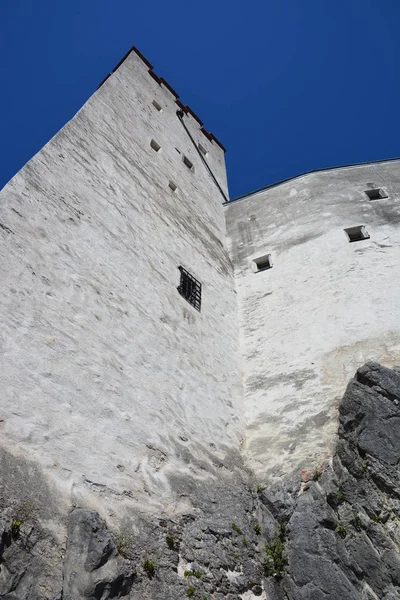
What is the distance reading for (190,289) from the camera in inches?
379

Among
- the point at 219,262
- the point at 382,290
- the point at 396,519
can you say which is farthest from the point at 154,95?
the point at 396,519

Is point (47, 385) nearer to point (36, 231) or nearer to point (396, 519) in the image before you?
point (36, 231)

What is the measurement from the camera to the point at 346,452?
6.68m

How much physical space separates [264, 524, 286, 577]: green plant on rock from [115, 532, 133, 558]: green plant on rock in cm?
182

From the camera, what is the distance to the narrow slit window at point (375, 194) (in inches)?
486

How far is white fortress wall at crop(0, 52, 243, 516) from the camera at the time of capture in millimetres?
5348

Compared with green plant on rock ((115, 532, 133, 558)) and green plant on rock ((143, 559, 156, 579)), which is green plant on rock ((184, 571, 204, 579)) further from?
green plant on rock ((115, 532, 133, 558))

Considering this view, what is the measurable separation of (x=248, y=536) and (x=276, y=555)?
39cm

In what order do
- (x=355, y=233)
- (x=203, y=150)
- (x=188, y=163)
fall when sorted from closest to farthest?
(x=355, y=233)
(x=188, y=163)
(x=203, y=150)

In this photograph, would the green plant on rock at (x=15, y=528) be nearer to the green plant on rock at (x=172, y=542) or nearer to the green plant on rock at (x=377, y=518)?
the green plant on rock at (x=172, y=542)

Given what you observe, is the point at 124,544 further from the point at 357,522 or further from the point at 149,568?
the point at 357,522

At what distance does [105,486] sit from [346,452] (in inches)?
125

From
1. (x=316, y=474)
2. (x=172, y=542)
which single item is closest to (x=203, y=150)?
(x=316, y=474)

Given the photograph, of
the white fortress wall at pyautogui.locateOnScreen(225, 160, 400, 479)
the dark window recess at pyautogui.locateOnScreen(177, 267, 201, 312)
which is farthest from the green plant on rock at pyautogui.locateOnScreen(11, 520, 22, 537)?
the dark window recess at pyautogui.locateOnScreen(177, 267, 201, 312)
